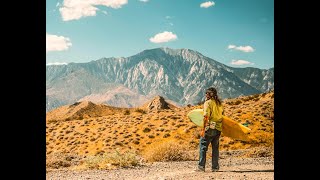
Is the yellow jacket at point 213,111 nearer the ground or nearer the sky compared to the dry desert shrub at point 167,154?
nearer the sky

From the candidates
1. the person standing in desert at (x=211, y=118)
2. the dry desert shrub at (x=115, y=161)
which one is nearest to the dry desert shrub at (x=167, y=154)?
the dry desert shrub at (x=115, y=161)

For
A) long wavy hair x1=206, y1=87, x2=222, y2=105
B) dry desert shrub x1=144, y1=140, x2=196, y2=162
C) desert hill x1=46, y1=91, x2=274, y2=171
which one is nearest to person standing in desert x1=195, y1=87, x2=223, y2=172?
long wavy hair x1=206, y1=87, x2=222, y2=105

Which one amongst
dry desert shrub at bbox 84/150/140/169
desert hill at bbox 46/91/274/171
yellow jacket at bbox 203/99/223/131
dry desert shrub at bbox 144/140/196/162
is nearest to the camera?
yellow jacket at bbox 203/99/223/131

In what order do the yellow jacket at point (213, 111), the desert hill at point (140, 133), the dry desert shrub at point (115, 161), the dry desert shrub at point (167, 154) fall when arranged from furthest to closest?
the desert hill at point (140, 133), the dry desert shrub at point (167, 154), the dry desert shrub at point (115, 161), the yellow jacket at point (213, 111)

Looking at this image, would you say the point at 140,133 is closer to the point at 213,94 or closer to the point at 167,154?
the point at 167,154

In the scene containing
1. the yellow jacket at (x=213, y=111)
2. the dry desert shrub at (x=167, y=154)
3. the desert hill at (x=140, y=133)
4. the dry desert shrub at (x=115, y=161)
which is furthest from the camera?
the desert hill at (x=140, y=133)

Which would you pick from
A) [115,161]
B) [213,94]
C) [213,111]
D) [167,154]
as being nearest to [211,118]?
[213,111]

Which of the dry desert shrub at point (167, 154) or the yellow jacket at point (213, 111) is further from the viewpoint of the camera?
the dry desert shrub at point (167, 154)

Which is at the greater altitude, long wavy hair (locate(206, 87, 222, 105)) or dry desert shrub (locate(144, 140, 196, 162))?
long wavy hair (locate(206, 87, 222, 105))

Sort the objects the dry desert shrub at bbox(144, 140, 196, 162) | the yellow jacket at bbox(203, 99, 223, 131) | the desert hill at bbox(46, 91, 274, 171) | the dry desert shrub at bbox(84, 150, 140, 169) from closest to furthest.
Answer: the yellow jacket at bbox(203, 99, 223, 131) < the dry desert shrub at bbox(84, 150, 140, 169) < the dry desert shrub at bbox(144, 140, 196, 162) < the desert hill at bbox(46, 91, 274, 171)

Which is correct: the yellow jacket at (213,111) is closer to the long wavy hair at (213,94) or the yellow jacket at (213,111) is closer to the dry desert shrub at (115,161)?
the long wavy hair at (213,94)

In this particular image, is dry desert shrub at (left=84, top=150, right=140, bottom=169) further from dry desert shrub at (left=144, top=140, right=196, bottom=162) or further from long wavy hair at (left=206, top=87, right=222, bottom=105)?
long wavy hair at (left=206, top=87, right=222, bottom=105)

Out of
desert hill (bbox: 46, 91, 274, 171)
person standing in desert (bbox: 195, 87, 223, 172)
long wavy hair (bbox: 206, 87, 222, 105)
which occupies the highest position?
long wavy hair (bbox: 206, 87, 222, 105)

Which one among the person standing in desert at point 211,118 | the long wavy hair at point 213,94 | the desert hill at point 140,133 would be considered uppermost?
the long wavy hair at point 213,94
